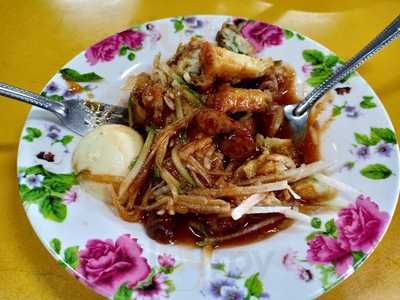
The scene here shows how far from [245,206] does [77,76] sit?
3.93 feet

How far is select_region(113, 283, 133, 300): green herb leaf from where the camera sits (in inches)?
65.7

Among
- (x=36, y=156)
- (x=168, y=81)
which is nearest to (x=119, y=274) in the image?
(x=36, y=156)

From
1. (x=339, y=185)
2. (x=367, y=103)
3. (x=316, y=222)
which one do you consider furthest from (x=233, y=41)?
(x=316, y=222)

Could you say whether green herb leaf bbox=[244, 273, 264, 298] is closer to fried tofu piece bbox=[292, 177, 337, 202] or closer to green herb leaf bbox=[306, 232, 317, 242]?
green herb leaf bbox=[306, 232, 317, 242]

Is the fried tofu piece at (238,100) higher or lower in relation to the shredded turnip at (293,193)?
higher

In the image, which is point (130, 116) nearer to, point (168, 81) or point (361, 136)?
point (168, 81)

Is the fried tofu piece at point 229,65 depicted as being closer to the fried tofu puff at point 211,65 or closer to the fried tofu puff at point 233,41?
the fried tofu puff at point 211,65

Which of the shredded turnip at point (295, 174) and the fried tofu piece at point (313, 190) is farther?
the shredded turnip at point (295, 174)

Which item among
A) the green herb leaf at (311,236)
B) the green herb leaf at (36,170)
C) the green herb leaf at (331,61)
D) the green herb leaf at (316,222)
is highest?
the green herb leaf at (331,61)

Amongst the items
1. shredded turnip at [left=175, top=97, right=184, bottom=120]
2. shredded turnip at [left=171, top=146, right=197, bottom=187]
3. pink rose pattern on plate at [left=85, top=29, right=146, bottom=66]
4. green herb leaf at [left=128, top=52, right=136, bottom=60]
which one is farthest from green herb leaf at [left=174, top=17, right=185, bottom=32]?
shredded turnip at [left=171, top=146, right=197, bottom=187]

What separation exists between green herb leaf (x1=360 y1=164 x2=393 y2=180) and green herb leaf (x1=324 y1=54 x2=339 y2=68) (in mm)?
714

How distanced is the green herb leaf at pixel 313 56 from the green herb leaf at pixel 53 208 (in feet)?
5.13

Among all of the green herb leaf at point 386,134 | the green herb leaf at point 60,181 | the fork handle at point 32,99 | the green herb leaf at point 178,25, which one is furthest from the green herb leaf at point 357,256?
the green herb leaf at point 178,25

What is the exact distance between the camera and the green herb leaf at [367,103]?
7.48 ft
